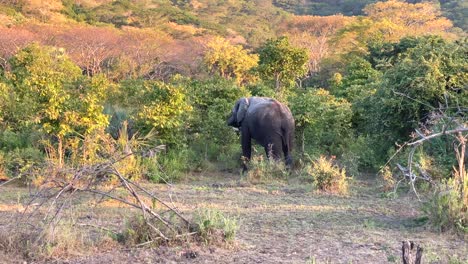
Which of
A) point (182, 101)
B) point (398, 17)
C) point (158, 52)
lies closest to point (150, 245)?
point (182, 101)

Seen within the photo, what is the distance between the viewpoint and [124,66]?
33.9 meters

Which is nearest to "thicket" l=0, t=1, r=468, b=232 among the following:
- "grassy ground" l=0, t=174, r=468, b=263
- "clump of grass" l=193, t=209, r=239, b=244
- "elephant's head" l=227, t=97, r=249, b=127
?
"elephant's head" l=227, t=97, r=249, b=127

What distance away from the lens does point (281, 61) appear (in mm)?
20031

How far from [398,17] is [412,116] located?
36.0 m

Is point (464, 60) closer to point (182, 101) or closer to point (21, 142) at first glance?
point (182, 101)

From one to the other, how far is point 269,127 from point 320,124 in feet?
4.67

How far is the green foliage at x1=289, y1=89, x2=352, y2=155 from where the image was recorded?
42.6ft

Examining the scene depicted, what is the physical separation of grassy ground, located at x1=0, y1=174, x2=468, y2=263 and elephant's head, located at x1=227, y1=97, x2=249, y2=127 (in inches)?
132

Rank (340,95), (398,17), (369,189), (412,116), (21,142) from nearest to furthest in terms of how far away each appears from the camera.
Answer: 1. (369,189)
2. (412,116)
3. (21,142)
4. (340,95)
5. (398,17)

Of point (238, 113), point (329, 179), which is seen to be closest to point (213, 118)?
point (238, 113)

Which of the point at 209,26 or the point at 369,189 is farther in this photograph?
the point at 209,26

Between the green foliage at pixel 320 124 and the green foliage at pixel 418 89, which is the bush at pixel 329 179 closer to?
the green foliage at pixel 418 89

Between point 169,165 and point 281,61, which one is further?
point 281,61

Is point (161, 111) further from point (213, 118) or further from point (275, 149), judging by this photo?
point (275, 149)
